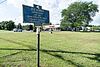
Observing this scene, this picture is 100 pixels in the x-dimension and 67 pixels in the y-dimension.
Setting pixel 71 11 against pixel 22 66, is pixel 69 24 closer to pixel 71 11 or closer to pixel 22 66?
pixel 71 11

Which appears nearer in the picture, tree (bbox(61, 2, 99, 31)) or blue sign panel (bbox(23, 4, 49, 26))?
blue sign panel (bbox(23, 4, 49, 26))

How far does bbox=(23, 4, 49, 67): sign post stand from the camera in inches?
351

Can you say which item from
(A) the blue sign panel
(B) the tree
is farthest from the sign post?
(B) the tree

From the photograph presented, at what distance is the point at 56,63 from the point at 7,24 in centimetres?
11618

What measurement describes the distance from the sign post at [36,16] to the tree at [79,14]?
84984 mm

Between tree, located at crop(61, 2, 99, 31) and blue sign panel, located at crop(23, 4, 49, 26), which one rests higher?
tree, located at crop(61, 2, 99, 31)

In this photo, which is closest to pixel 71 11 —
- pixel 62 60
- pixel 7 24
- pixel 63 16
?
pixel 63 16

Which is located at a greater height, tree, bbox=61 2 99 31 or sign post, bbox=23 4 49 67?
tree, bbox=61 2 99 31

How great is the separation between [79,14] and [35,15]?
85.8m

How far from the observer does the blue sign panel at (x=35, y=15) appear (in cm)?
892

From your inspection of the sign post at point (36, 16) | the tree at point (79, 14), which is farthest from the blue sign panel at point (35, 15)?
the tree at point (79, 14)

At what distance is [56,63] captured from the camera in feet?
33.8

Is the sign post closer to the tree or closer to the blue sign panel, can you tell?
the blue sign panel

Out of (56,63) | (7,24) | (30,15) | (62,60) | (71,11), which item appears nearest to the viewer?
(30,15)
